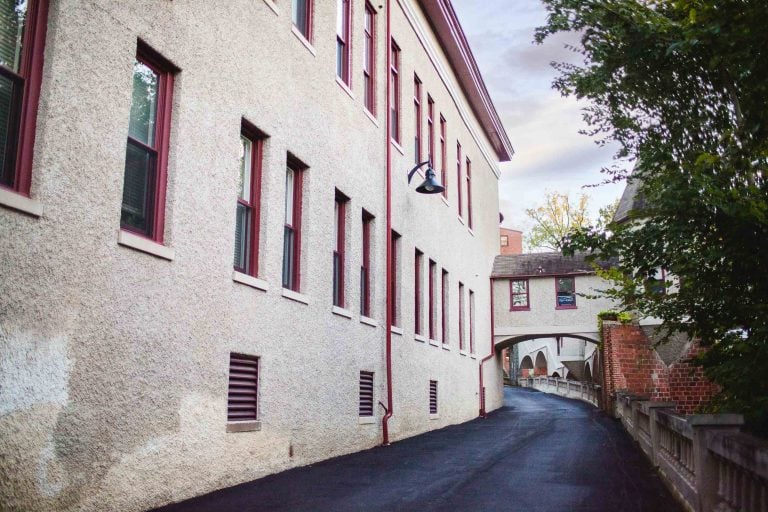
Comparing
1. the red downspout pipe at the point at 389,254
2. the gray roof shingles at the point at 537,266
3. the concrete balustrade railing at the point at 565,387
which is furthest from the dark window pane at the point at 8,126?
the concrete balustrade railing at the point at 565,387

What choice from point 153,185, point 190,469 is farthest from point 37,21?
point 190,469

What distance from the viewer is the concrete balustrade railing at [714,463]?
460 cm

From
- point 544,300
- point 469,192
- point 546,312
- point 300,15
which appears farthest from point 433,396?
point 544,300

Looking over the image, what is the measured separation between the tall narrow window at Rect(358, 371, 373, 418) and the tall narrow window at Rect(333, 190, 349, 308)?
1.63 meters

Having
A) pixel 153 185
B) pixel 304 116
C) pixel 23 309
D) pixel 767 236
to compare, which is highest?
pixel 304 116

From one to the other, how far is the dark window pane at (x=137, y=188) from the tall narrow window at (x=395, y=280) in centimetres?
848

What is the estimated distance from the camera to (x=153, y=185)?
7594 millimetres

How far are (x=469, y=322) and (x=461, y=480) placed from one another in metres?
15.6

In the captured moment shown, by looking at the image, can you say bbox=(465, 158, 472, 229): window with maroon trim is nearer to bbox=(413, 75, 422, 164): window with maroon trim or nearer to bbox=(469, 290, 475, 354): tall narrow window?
bbox=(469, 290, 475, 354): tall narrow window

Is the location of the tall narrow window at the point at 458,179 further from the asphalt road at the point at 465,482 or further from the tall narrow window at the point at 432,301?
the asphalt road at the point at 465,482

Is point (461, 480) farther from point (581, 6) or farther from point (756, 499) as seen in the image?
point (581, 6)

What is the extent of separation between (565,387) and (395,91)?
Result: 36156mm

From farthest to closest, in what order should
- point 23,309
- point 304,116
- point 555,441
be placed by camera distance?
point 555,441, point 304,116, point 23,309

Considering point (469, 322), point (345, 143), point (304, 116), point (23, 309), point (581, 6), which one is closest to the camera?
point (23, 309)
